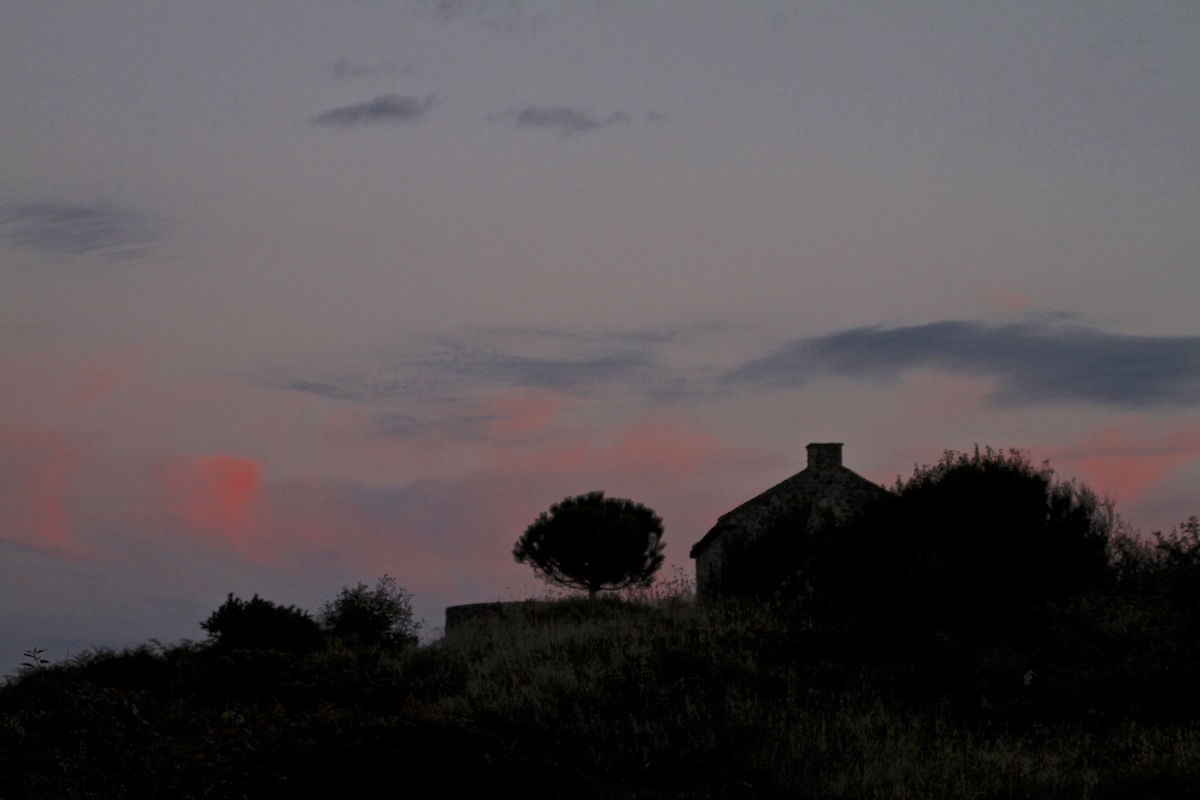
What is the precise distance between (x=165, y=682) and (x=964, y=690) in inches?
792

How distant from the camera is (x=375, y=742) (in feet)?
62.7

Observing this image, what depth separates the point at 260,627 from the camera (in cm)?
3384

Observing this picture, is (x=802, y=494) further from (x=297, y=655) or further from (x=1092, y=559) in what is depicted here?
(x=297, y=655)

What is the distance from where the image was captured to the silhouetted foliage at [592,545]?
54.9 meters

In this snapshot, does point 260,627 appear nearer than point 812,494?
Yes

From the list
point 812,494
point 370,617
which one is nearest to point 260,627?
point 370,617

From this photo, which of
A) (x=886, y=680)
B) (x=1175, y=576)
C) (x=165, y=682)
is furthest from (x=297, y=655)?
(x=1175, y=576)

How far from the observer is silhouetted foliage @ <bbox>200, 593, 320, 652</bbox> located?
33.4 m

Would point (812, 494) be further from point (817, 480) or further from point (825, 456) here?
point (825, 456)

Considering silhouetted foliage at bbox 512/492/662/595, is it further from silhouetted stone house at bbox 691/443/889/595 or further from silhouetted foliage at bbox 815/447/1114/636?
silhouetted foliage at bbox 815/447/1114/636

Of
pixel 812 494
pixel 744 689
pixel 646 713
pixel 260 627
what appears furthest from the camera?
pixel 812 494

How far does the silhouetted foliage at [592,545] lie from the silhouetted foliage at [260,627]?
69.2 ft

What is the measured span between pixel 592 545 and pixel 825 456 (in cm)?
1189

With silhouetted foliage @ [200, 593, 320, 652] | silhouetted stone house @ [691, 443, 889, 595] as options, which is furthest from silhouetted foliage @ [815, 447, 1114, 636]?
silhouetted foliage @ [200, 593, 320, 652]
